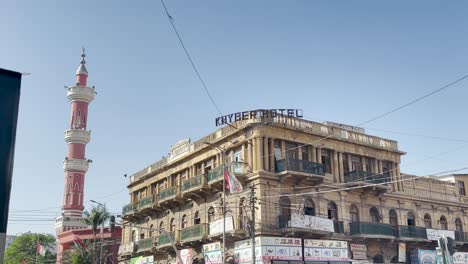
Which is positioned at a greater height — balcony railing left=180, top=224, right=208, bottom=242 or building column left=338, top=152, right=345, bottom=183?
building column left=338, top=152, right=345, bottom=183

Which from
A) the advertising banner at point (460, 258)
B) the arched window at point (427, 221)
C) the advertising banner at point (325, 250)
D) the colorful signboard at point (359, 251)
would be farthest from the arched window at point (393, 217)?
the advertising banner at point (325, 250)

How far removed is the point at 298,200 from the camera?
3656cm

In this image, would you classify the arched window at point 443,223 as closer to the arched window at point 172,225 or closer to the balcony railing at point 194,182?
the balcony railing at point 194,182

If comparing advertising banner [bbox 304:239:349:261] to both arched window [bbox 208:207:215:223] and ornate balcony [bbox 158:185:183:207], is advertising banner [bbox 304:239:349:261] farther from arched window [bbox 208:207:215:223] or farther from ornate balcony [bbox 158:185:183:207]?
ornate balcony [bbox 158:185:183:207]

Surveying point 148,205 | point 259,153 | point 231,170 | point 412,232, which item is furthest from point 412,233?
point 148,205

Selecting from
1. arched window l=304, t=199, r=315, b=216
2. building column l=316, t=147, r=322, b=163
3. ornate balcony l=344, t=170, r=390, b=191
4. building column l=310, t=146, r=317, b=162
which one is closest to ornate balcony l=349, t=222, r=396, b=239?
ornate balcony l=344, t=170, r=390, b=191

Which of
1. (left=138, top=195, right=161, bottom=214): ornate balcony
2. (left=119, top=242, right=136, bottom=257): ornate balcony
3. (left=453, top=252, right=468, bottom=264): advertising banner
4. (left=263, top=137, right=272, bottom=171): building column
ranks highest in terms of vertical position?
(left=263, top=137, right=272, bottom=171): building column

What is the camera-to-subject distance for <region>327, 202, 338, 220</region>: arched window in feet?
126

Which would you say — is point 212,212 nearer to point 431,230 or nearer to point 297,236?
point 297,236

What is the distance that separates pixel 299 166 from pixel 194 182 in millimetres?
9362

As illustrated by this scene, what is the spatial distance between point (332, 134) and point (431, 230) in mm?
12099

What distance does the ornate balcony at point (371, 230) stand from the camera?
38.3m

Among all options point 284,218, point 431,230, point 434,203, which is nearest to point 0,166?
point 284,218

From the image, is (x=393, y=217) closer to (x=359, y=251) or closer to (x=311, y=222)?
(x=359, y=251)
